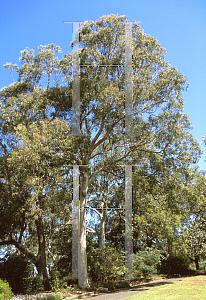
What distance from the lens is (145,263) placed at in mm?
15594

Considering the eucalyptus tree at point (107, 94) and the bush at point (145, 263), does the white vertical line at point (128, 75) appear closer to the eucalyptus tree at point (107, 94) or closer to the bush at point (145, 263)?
the eucalyptus tree at point (107, 94)

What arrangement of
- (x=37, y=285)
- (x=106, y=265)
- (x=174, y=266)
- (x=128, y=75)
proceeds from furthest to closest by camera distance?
(x=174, y=266) < (x=106, y=265) < (x=128, y=75) < (x=37, y=285)

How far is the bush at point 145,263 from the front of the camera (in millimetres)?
15020

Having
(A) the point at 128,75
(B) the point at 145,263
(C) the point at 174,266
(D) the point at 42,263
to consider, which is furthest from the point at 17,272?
(C) the point at 174,266

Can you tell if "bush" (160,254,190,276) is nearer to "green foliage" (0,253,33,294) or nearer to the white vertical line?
"green foliage" (0,253,33,294)

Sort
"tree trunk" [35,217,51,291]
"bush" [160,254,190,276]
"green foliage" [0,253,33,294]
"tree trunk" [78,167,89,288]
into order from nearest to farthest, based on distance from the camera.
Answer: "green foliage" [0,253,33,294] → "tree trunk" [35,217,51,291] → "tree trunk" [78,167,89,288] → "bush" [160,254,190,276]

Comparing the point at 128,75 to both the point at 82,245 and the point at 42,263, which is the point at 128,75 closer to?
the point at 82,245

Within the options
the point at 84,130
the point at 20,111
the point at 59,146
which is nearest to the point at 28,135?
the point at 59,146

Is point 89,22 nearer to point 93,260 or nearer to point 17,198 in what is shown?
point 17,198

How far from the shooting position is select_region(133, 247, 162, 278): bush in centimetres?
1502

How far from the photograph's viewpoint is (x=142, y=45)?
13109 millimetres

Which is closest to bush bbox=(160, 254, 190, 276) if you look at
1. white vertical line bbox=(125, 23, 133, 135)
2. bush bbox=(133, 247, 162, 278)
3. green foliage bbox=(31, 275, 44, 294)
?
bush bbox=(133, 247, 162, 278)

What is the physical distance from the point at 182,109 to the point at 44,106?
7.20m

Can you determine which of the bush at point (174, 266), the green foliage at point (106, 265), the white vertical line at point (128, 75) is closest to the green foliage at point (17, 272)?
the green foliage at point (106, 265)
